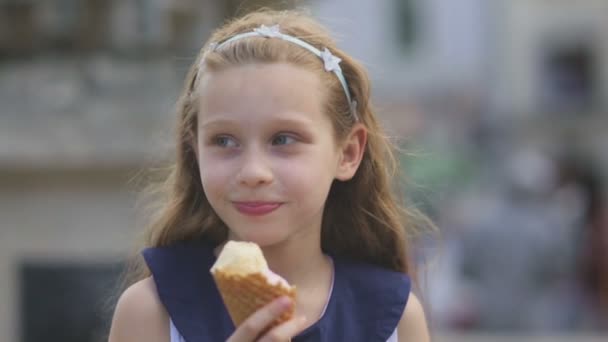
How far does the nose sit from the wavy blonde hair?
21 cm

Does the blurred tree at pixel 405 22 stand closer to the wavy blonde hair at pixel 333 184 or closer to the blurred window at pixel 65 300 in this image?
the blurred window at pixel 65 300

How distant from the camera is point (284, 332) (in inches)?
98.5

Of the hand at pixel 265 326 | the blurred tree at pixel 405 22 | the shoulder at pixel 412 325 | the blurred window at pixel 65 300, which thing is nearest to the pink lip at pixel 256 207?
the hand at pixel 265 326

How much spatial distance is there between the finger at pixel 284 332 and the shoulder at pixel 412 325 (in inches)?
16.1

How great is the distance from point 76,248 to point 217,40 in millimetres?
2937

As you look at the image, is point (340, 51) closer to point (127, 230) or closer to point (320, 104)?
point (320, 104)

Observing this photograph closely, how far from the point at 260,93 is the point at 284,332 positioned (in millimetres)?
487

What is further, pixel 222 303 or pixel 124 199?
pixel 124 199

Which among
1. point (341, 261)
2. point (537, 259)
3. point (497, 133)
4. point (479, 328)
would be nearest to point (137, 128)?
point (341, 261)

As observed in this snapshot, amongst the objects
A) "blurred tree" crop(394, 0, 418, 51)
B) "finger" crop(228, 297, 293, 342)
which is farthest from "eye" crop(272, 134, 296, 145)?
"blurred tree" crop(394, 0, 418, 51)

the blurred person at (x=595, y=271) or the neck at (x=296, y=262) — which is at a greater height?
the neck at (x=296, y=262)

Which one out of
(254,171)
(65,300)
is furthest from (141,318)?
(65,300)

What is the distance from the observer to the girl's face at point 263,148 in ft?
8.66

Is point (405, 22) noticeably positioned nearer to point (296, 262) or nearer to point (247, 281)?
point (296, 262)
